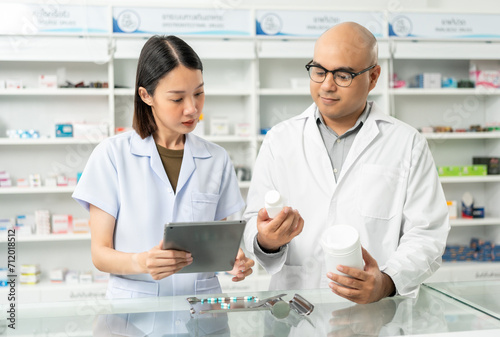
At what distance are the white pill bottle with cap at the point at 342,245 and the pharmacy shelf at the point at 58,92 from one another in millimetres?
3343

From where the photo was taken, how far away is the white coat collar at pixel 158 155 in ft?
5.44

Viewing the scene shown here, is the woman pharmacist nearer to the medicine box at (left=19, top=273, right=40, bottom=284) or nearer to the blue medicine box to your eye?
the blue medicine box

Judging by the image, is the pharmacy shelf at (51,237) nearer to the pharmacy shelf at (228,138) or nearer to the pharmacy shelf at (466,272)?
the pharmacy shelf at (228,138)

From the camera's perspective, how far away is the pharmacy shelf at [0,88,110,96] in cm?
405

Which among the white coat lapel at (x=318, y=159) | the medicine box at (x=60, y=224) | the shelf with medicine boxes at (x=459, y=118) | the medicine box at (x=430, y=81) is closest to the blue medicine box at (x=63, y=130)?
the medicine box at (x=60, y=224)

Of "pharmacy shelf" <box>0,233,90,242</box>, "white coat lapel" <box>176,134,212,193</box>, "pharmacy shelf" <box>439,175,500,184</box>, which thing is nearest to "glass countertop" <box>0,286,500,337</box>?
"white coat lapel" <box>176,134,212,193</box>

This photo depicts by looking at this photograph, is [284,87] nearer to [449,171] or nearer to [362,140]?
[449,171]

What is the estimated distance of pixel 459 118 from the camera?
5.05m

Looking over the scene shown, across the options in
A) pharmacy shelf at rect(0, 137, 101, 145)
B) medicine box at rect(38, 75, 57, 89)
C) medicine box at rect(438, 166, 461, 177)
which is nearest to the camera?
pharmacy shelf at rect(0, 137, 101, 145)

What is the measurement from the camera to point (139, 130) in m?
1.70

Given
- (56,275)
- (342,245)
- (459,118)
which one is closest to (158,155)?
(342,245)

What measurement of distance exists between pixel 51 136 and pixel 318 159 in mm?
3203

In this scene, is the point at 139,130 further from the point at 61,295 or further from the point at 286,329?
the point at 61,295

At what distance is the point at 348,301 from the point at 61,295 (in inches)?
131
